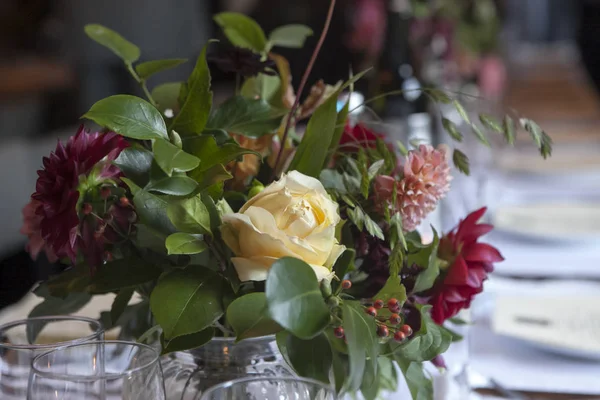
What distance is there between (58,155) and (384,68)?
1.08 meters

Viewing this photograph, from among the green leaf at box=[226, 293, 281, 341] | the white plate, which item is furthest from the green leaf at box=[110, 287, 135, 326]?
the white plate

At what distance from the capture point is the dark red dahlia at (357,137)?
0.49 m

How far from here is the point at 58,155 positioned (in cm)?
39

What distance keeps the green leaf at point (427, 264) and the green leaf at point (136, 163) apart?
0.17 meters

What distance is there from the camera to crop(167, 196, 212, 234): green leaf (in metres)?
0.38

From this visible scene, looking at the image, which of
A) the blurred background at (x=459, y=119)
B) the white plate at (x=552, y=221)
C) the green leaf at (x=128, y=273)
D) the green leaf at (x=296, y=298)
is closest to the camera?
the green leaf at (x=296, y=298)

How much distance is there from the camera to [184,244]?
381 millimetres

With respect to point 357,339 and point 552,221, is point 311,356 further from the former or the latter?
point 552,221

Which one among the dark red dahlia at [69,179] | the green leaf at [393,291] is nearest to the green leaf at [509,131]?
the green leaf at [393,291]

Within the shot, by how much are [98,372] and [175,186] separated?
103mm

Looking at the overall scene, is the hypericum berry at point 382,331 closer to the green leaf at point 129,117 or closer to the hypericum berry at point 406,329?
the hypericum berry at point 406,329

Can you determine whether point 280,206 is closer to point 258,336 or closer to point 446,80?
point 258,336

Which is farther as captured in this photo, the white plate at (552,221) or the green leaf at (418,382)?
the white plate at (552,221)

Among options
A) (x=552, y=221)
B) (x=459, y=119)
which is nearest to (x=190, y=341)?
(x=552, y=221)
